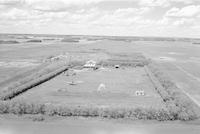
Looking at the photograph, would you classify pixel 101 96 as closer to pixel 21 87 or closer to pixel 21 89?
pixel 21 89

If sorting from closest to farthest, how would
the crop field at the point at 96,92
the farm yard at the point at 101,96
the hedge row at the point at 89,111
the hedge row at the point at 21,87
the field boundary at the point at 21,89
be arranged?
1. the hedge row at the point at 89,111
2. the farm yard at the point at 101,96
3. the crop field at the point at 96,92
4. the field boundary at the point at 21,89
5. the hedge row at the point at 21,87

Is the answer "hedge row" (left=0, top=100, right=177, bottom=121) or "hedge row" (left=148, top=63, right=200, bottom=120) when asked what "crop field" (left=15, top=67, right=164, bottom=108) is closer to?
"hedge row" (left=148, top=63, right=200, bottom=120)

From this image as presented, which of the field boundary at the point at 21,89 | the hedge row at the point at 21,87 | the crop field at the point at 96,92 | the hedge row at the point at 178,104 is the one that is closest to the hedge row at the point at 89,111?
the hedge row at the point at 178,104

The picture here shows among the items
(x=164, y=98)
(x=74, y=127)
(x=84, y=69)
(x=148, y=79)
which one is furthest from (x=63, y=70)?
(x=74, y=127)

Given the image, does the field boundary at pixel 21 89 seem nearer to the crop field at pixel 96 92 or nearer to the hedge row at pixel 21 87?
the hedge row at pixel 21 87

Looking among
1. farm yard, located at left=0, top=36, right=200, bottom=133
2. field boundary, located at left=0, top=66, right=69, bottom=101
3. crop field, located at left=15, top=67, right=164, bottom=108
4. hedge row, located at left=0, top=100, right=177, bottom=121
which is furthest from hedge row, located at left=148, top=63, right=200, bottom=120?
field boundary, located at left=0, top=66, right=69, bottom=101

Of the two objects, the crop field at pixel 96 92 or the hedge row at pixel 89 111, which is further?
the crop field at pixel 96 92
